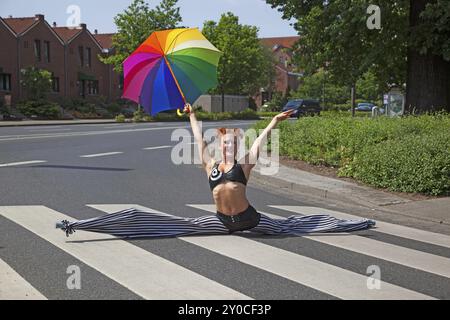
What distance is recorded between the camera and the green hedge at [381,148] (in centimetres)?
1062

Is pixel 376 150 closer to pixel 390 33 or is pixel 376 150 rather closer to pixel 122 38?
pixel 390 33

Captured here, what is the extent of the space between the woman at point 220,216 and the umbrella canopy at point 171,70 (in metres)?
0.25

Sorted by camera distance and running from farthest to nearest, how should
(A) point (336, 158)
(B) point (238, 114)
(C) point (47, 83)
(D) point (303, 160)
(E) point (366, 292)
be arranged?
1. (B) point (238, 114)
2. (C) point (47, 83)
3. (D) point (303, 160)
4. (A) point (336, 158)
5. (E) point (366, 292)

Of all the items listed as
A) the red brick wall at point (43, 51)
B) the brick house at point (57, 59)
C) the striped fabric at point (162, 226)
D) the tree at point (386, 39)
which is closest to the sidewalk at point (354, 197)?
the striped fabric at point (162, 226)

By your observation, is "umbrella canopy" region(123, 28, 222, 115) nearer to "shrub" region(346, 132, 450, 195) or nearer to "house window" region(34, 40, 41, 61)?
"shrub" region(346, 132, 450, 195)

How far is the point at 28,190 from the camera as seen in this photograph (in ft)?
35.5

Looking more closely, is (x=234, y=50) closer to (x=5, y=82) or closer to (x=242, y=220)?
(x=5, y=82)

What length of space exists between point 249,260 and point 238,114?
5541cm

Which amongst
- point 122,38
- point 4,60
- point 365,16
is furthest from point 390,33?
point 4,60

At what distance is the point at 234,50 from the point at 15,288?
5816cm

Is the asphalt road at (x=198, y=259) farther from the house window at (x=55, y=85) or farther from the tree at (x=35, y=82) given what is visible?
the house window at (x=55, y=85)

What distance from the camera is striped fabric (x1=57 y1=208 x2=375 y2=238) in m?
7.01

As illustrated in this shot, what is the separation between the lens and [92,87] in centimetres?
6550

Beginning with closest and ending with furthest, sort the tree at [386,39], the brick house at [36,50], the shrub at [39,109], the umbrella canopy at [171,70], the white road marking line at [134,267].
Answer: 1. the white road marking line at [134,267]
2. the umbrella canopy at [171,70]
3. the tree at [386,39]
4. the shrub at [39,109]
5. the brick house at [36,50]
